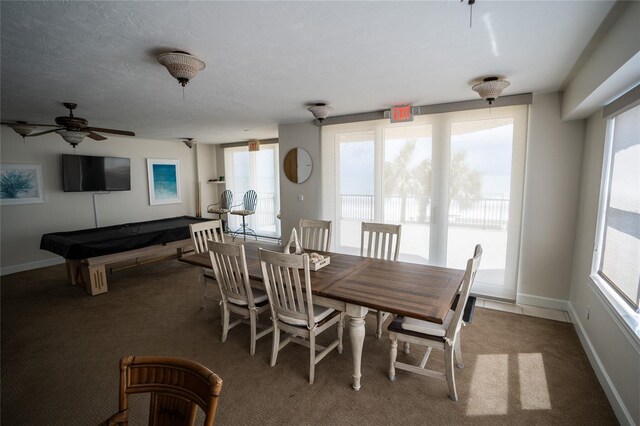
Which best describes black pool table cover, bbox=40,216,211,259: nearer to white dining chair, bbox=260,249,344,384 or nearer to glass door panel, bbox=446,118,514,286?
white dining chair, bbox=260,249,344,384

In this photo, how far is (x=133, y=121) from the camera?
15.1 feet

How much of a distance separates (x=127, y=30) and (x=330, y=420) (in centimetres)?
271

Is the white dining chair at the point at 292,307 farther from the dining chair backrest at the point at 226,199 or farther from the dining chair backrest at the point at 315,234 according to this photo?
the dining chair backrest at the point at 226,199

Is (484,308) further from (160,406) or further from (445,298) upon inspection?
(160,406)

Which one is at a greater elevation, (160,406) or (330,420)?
(160,406)

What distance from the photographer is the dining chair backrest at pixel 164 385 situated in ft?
3.55

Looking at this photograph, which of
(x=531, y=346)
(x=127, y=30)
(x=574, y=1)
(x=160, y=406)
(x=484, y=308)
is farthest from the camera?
(x=484, y=308)

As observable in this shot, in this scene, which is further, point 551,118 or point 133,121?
point 133,121

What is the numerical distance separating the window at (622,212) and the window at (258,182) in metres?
5.76

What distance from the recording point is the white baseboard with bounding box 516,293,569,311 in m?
3.35

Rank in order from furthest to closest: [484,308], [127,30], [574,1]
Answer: [484,308], [127,30], [574,1]

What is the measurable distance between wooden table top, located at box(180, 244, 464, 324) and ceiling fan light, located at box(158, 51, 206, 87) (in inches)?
64.4

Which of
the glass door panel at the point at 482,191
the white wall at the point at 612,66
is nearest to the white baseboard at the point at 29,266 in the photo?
the glass door panel at the point at 482,191

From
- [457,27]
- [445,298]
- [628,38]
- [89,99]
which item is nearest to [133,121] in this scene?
[89,99]
